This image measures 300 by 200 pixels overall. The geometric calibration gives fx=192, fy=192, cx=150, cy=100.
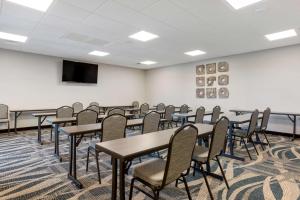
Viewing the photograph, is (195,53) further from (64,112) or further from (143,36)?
(64,112)

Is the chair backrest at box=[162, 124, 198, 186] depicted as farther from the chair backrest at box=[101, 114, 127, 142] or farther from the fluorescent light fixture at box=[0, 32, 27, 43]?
the fluorescent light fixture at box=[0, 32, 27, 43]

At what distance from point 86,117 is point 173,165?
2.56 metres

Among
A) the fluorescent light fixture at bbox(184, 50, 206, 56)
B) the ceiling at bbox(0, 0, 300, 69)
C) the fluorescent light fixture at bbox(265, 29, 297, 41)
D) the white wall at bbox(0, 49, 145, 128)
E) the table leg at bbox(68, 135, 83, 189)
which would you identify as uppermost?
the fluorescent light fixture at bbox(265, 29, 297, 41)

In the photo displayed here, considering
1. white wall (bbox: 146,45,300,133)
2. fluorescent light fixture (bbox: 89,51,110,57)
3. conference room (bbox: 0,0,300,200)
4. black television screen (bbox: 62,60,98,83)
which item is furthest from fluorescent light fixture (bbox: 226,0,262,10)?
black television screen (bbox: 62,60,98,83)

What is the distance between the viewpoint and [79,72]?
25.2 ft

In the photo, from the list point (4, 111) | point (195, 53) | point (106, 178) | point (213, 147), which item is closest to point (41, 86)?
point (4, 111)

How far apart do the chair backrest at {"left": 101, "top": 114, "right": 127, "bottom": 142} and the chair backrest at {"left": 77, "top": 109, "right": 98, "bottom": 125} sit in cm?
117

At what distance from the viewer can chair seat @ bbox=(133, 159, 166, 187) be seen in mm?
1696

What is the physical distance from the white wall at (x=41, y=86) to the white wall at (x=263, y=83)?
362 centimetres

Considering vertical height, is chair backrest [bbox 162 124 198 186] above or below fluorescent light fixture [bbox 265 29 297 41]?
below

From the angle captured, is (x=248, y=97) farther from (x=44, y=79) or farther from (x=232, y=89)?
(x=44, y=79)

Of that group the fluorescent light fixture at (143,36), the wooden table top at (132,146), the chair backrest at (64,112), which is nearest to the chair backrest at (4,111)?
the chair backrest at (64,112)

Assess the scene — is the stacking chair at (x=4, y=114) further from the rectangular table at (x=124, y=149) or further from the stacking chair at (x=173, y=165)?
the stacking chair at (x=173, y=165)

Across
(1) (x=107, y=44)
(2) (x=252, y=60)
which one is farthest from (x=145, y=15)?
(2) (x=252, y=60)
